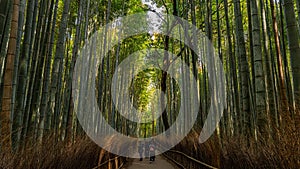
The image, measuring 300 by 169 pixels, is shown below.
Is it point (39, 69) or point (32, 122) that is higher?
point (39, 69)

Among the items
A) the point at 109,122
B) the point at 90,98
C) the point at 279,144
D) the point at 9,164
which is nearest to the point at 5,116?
the point at 9,164

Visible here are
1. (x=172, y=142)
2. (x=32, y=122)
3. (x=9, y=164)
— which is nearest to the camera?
(x=9, y=164)

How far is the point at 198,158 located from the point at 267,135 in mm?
1960

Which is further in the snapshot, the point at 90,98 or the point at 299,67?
the point at 90,98

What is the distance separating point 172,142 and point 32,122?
4.72m

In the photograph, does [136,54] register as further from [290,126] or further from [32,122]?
[290,126]

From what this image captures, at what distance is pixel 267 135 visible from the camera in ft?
7.48

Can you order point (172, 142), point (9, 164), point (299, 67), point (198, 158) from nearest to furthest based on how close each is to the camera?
1. point (9, 164)
2. point (299, 67)
3. point (198, 158)
4. point (172, 142)

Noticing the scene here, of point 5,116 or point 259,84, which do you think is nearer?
point 5,116

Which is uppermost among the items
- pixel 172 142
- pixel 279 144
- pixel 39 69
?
pixel 39 69

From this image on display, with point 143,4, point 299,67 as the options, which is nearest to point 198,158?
point 299,67

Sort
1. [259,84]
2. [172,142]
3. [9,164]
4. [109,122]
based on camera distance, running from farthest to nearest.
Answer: [109,122] < [172,142] < [259,84] < [9,164]

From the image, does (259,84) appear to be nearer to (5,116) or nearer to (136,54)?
(5,116)

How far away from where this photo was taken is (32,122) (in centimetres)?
329
